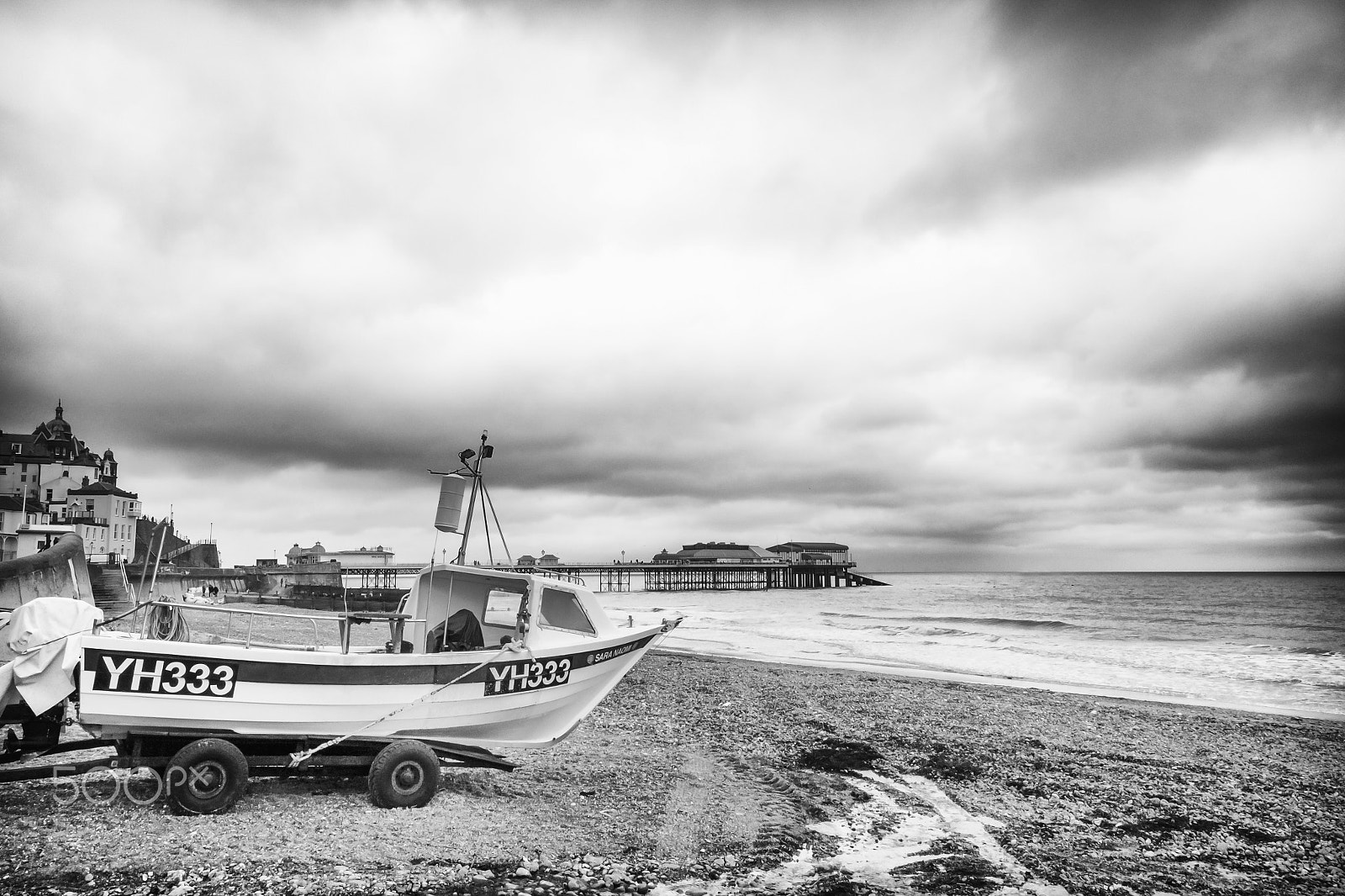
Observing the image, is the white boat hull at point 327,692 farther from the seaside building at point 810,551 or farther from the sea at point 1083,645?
the seaside building at point 810,551

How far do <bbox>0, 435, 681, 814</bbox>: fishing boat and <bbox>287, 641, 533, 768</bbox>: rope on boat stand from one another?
16 mm

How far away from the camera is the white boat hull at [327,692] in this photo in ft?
21.5

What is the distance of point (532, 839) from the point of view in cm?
708

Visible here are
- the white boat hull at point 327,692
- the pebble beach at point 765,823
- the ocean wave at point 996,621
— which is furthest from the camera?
the ocean wave at point 996,621

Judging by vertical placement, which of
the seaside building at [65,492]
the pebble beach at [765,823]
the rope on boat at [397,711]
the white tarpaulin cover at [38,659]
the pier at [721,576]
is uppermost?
the seaside building at [65,492]

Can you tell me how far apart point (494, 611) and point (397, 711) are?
213 centimetres

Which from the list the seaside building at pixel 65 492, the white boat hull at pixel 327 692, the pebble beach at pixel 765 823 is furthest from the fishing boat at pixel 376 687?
the seaside building at pixel 65 492

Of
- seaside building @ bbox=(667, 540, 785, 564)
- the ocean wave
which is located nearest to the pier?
seaside building @ bbox=(667, 540, 785, 564)

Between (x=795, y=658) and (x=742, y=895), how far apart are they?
1978 centimetres

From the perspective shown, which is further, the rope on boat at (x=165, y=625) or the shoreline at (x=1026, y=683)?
the shoreline at (x=1026, y=683)

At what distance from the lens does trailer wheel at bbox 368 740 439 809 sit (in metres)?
7.40

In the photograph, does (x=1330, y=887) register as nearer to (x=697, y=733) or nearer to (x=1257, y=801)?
(x=1257, y=801)

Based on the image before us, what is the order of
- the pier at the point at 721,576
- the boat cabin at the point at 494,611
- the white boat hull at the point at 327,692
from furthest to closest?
the pier at the point at 721,576 → the boat cabin at the point at 494,611 → the white boat hull at the point at 327,692

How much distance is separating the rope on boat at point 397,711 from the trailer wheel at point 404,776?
0.30 metres
